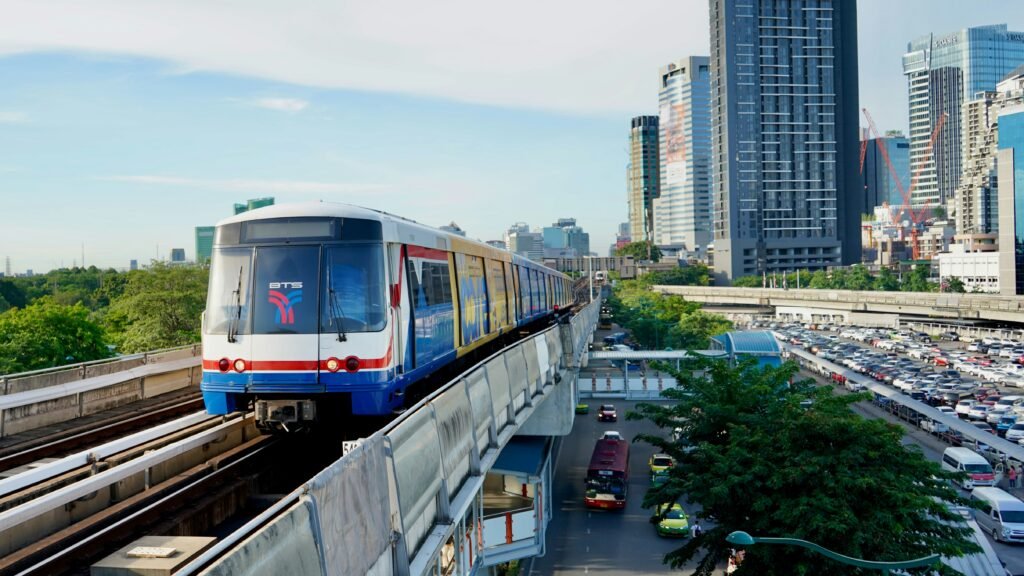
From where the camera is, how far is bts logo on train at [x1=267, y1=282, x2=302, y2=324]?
1098 cm

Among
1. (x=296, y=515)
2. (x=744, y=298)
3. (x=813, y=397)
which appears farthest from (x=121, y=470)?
(x=744, y=298)

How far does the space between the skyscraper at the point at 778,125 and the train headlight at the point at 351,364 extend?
14197 centimetres

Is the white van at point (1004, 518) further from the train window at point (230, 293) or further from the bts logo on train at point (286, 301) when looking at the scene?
the train window at point (230, 293)

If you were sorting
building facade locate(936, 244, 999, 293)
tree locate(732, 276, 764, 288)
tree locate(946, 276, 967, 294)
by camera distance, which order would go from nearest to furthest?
tree locate(946, 276, 967, 294) → building facade locate(936, 244, 999, 293) → tree locate(732, 276, 764, 288)

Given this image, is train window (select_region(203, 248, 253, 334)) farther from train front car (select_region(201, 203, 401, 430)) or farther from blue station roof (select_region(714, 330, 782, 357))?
blue station roof (select_region(714, 330, 782, 357))

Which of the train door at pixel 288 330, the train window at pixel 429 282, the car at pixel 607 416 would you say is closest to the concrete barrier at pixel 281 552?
the train door at pixel 288 330

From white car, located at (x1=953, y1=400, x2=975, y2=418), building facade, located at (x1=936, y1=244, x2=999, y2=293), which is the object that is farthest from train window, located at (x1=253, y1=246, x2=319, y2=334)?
building facade, located at (x1=936, y1=244, x2=999, y2=293)

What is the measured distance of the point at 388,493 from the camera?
650 cm

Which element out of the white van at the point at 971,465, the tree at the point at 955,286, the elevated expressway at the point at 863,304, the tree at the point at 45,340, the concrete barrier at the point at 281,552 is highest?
the concrete barrier at the point at 281,552

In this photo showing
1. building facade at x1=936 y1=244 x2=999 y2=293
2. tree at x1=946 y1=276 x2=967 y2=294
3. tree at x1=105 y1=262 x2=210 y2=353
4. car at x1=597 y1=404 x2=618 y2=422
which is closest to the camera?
tree at x1=105 y1=262 x2=210 y2=353

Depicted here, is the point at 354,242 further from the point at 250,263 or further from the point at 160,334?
the point at 160,334

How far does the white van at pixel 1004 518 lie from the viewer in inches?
1075

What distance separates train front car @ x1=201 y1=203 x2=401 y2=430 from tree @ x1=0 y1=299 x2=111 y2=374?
31.0 metres

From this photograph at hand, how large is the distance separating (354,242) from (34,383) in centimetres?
850
